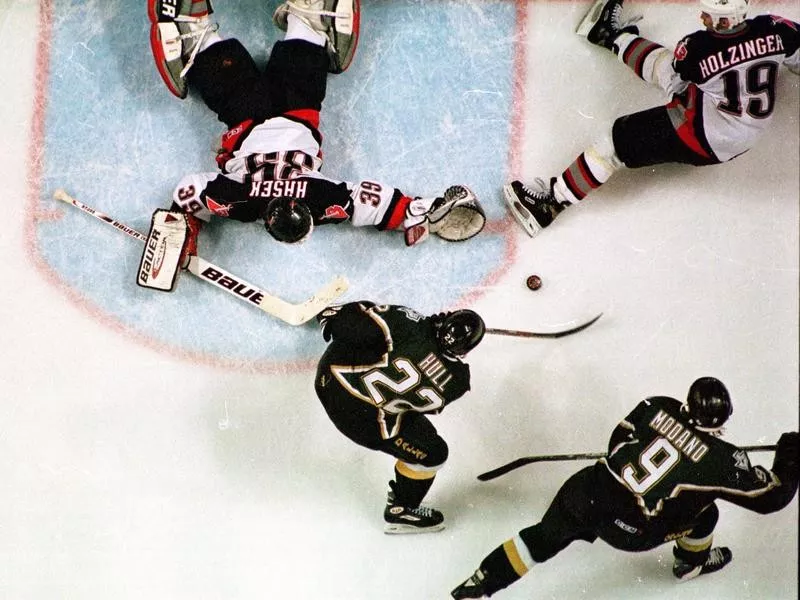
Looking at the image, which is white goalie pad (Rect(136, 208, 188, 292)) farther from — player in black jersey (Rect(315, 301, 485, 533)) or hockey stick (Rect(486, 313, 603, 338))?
hockey stick (Rect(486, 313, 603, 338))

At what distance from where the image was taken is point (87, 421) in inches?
172

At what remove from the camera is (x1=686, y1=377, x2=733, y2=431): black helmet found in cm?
354

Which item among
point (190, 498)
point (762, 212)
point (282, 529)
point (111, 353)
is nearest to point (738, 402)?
point (762, 212)

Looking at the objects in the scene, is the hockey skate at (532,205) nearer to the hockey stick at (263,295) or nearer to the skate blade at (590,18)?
the skate blade at (590,18)

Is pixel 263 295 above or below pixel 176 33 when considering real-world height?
below

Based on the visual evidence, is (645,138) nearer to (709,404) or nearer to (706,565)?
(709,404)

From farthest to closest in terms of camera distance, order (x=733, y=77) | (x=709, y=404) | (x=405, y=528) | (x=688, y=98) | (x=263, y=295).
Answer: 1. (x=263, y=295)
2. (x=405, y=528)
3. (x=688, y=98)
4. (x=733, y=77)
5. (x=709, y=404)

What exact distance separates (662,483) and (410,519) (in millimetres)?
1015

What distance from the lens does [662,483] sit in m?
3.64

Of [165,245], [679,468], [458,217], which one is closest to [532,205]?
[458,217]

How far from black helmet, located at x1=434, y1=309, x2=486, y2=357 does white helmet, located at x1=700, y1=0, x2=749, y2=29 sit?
139 centimetres

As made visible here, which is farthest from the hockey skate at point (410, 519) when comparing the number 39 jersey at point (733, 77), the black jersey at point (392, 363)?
the number 39 jersey at point (733, 77)

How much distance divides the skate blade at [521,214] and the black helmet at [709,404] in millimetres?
1043

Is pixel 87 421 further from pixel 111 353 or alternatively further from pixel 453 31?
pixel 453 31
